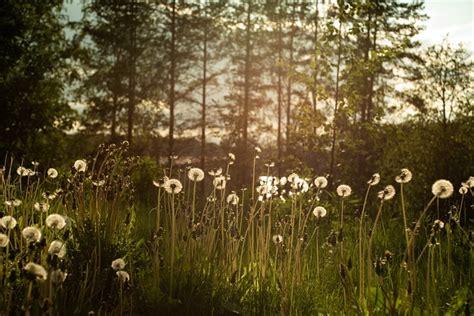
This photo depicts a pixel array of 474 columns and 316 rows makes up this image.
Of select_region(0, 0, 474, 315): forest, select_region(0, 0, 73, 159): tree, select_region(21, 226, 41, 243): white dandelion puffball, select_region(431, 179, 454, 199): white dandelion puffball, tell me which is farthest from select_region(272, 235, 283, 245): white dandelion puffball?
select_region(0, 0, 73, 159): tree

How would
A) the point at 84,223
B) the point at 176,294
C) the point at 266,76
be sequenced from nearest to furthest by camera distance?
1. the point at 176,294
2. the point at 84,223
3. the point at 266,76

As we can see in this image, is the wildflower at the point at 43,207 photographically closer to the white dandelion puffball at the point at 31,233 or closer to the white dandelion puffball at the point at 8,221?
the white dandelion puffball at the point at 8,221

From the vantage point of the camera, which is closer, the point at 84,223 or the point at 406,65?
the point at 84,223

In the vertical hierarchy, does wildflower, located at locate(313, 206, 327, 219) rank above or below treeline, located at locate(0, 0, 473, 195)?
below

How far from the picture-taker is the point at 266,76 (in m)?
31.9

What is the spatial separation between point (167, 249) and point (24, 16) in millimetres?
12223

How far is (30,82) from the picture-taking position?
15445 millimetres

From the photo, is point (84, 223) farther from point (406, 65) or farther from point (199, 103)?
point (406, 65)

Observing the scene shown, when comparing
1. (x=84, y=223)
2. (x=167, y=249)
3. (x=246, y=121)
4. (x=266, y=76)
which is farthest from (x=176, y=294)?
(x=266, y=76)

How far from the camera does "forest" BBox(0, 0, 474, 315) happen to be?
4.12 meters

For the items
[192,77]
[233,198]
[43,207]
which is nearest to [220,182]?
[233,198]

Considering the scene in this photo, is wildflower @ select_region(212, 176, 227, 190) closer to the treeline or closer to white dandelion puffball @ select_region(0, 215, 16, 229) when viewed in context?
white dandelion puffball @ select_region(0, 215, 16, 229)

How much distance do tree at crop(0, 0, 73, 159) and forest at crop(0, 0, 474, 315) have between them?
0.06 m

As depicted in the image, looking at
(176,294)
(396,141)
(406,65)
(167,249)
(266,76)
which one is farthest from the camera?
(266,76)
